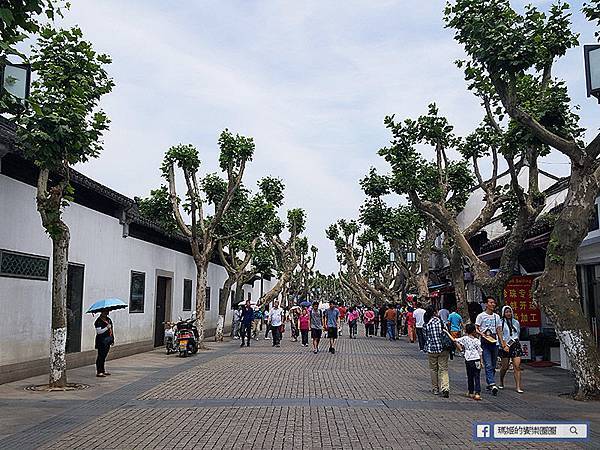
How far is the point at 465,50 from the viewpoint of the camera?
12.8m

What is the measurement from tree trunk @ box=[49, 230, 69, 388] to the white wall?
1108 millimetres

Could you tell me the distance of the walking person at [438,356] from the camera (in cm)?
1201

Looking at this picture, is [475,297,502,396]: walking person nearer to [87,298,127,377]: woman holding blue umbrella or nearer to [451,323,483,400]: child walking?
[451,323,483,400]: child walking

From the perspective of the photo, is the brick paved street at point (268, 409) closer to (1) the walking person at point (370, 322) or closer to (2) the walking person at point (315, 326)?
(2) the walking person at point (315, 326)

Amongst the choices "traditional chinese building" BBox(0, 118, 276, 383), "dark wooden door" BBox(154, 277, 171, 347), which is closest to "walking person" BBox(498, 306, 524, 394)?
"traditional chinese building" BBox(0, 118, 276, 383)

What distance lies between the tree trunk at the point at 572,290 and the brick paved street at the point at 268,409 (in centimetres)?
70

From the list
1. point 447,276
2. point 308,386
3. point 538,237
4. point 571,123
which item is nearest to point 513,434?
point 308,386

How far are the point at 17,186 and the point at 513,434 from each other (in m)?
11.4

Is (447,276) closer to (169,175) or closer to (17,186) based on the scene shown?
(169,175)

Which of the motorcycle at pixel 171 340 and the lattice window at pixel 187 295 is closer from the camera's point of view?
the motorcycle at pixel 171 340

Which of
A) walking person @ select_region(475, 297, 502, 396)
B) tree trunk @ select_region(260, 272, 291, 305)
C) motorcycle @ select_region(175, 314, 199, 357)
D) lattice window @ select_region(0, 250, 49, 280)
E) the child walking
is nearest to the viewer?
the child walking

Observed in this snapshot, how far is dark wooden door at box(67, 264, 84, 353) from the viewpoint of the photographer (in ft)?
53.5

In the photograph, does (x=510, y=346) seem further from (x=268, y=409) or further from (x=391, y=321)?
(x=391, y=321)

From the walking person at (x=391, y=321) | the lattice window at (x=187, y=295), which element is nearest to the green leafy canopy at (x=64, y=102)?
the lattice window at (x=187, y=295)
